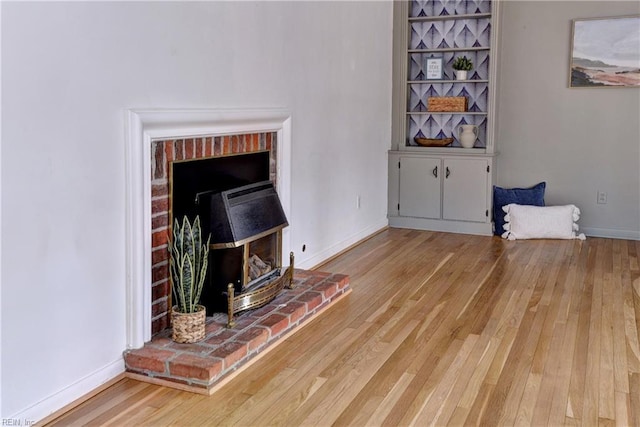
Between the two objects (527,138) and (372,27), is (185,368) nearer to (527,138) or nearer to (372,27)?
(372,27)

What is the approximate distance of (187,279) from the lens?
293 cm

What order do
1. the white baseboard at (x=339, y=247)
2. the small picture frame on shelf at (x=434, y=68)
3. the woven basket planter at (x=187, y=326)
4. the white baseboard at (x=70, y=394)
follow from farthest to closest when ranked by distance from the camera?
the small picture frame on shelf at (x=434, y=68) < the white baseboard at (x=339, y=247) < the woven basket planter at (x=187, y=326) < the white baseboard at (x=70, y=394)

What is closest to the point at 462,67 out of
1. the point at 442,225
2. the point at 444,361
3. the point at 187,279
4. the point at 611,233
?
the point at 442,225

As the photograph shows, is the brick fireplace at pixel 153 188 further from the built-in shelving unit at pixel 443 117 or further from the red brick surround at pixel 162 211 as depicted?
the built-in shelving unit at pixel 443 117

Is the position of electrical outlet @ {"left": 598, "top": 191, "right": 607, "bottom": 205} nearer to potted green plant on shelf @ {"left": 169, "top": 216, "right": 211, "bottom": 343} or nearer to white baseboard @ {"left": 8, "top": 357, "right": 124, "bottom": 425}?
potted green plant on shelf @ {"left": 169, "top": 216, "right": 211, "bottom": 343}

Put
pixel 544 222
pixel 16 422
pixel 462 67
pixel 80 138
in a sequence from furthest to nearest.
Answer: pixel 462 67, pixel 544 222, pixel 80 138, pixel 16 422

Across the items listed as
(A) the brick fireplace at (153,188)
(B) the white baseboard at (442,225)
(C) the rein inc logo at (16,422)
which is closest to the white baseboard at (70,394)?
(C) the rein inc logo at (16,422)

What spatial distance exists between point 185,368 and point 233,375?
0.22m

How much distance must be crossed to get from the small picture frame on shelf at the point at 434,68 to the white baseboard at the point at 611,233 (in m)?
1.90

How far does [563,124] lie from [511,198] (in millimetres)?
808

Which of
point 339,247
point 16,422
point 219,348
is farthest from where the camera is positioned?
point 339,247

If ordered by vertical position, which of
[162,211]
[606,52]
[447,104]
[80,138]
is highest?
[606,52]

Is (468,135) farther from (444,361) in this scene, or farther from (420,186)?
(444,361)

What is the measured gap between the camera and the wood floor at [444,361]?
252 cm
